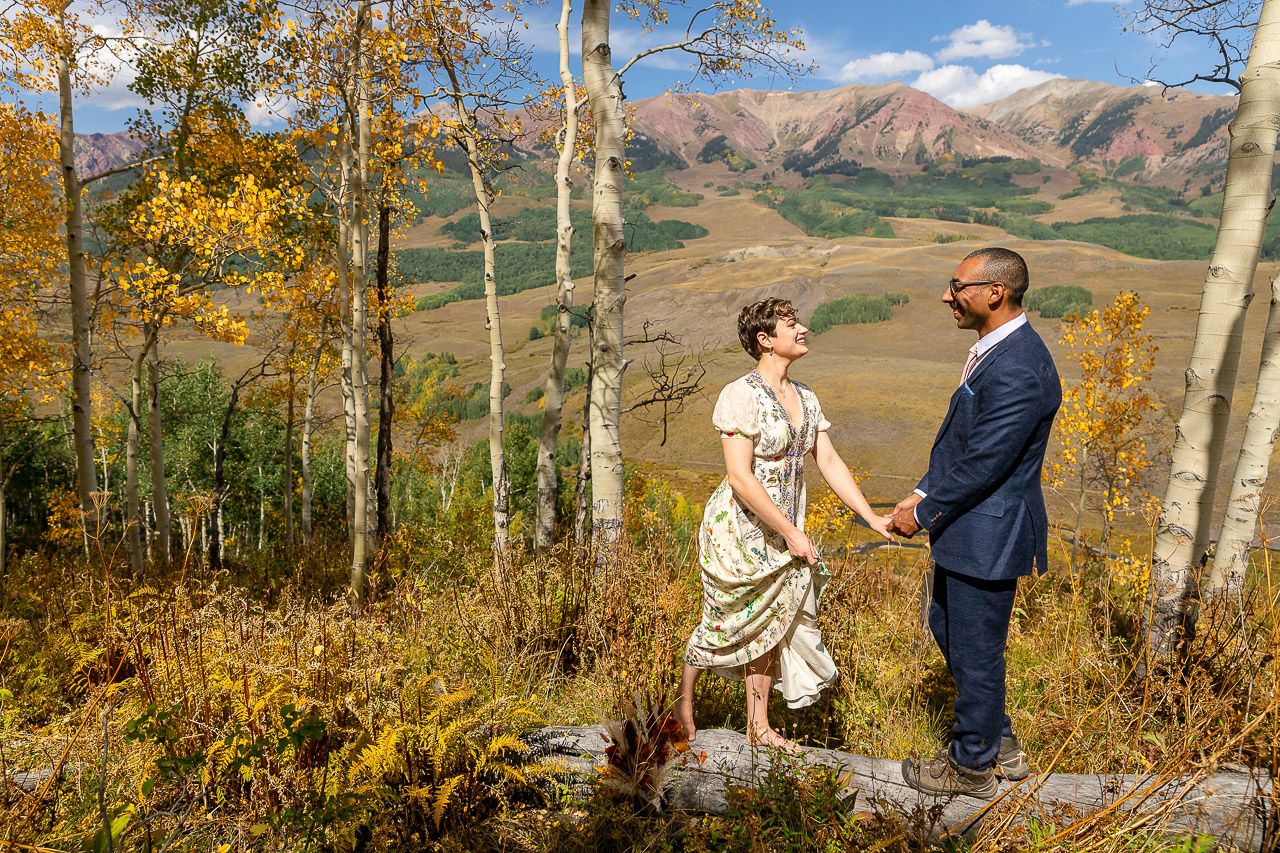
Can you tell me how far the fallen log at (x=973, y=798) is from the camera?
2043mm

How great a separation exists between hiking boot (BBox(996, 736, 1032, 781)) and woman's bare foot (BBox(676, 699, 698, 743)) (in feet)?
3.98

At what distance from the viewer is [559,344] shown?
267 inches

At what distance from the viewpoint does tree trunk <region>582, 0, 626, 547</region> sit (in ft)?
14.1

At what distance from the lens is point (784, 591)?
2525 mm

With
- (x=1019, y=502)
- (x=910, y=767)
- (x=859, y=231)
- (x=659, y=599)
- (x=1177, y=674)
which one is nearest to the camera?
(x=1019, y=502)

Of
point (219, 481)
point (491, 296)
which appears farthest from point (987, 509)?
point (219, 481)

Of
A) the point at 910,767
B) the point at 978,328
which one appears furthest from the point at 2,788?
the point at 978,328

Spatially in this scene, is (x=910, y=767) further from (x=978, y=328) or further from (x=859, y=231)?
(x=859, y=231)

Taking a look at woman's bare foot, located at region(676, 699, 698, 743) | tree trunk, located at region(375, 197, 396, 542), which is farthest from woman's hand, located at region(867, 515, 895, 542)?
tree trunk, located at region(375, 197, 396, 542)

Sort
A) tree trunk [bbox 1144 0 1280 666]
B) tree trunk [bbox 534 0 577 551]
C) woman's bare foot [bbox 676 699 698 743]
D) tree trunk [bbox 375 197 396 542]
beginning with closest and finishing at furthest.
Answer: woman's bare foot [bbox 676 699 698 743]
tree trunk [bbox 1144 0 1280 666]
tree trunk [bbox 534 0 577 551]
tree trunk [bbox 375 197 396 542]

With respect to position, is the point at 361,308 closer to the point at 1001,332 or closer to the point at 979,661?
the point at 1001,332

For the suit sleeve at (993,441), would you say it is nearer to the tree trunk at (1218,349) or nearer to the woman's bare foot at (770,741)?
the woman's bare foot at (770,741)

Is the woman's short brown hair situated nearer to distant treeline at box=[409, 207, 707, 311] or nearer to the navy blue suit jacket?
the navy blue suit jacket

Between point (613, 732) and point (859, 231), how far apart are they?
204 metres
